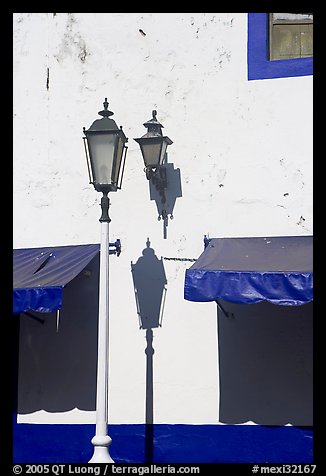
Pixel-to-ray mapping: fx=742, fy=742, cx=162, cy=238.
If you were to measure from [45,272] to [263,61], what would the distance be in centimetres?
358

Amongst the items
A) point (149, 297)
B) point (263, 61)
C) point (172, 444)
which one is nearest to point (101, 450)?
point (172, 444)

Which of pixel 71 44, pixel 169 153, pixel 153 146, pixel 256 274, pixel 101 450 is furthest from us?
pixel 71 44

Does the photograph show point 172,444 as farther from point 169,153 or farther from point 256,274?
point 169,153

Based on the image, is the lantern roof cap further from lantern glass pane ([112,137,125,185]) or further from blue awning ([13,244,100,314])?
blue awning ([13,244,100,314])

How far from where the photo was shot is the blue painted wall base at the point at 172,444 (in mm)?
8250

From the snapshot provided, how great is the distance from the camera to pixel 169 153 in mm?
9055

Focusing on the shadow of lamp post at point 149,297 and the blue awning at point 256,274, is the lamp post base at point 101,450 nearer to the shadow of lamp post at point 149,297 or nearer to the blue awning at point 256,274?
the shadow of lamp post at point 149,297

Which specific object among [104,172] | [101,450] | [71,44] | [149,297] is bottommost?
[101,450]

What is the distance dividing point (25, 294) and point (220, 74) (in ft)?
11.6

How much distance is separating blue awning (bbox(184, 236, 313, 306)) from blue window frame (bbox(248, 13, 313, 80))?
78.5 inches

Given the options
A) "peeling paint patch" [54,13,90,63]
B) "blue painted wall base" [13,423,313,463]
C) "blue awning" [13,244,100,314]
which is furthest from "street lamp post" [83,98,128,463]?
"peeling paint patch" [54,13,90,63]

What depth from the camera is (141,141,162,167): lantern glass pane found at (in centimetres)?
858

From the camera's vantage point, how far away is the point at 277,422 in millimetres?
8320
